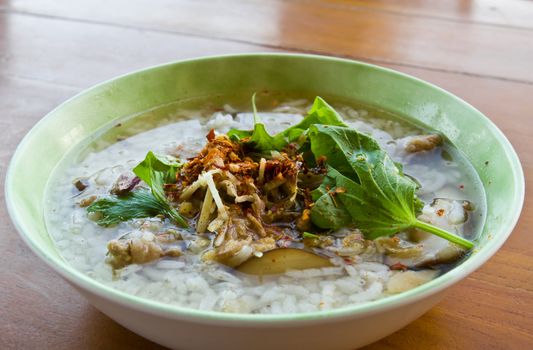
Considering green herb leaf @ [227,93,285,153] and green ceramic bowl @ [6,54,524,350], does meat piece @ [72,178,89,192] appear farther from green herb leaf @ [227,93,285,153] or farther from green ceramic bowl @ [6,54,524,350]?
green herb leaf @ [227,93,285,153]

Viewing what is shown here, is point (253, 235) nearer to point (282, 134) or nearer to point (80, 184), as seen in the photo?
point (282, 134)

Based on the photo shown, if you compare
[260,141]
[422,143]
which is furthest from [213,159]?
[422,143]

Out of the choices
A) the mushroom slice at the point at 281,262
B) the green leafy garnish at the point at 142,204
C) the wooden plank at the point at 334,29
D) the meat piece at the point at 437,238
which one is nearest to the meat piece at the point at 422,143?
the meat piece at the point at 437,238

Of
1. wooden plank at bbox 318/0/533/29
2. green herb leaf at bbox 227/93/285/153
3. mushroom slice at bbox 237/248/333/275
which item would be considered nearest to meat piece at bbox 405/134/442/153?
green herb leaf at bbox 227/93/285/153

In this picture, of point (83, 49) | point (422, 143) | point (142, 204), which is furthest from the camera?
point (83, 49)

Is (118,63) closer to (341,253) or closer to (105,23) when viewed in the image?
(105,23)

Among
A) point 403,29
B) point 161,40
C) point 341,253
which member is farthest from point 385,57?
point 341,253

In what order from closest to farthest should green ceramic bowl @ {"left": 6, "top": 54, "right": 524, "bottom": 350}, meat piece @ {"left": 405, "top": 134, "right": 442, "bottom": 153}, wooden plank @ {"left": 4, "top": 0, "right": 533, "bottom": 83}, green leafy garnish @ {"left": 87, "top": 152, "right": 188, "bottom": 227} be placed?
green ceramic bowl @ {"left": 6, "top": 54, "right": 524, "bottom": 350} → green leafy garnish @ {"left": 87, "top": 152, "right": 188, "bottom": 227} → meat piece @ {"left": 405, "top": 134, "right": 442, "bottom": 153} → wooden plank @ {"left": 4, "top": 0, "right": 533, "bottom": 83}
